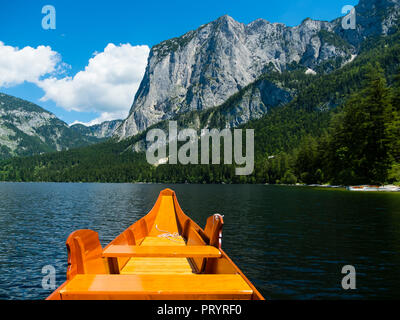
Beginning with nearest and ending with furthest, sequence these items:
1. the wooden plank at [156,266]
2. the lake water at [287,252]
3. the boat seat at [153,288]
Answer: the boat seat at [153,288]
the wooden plank at [156,266]
the lake water at [287,252]

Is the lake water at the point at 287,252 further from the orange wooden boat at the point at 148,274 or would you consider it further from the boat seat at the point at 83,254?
the boat seat at the point at 83,254

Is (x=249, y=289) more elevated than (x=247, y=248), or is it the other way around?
(x=249, y=289)

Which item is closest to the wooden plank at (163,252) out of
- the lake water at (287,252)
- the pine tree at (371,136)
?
the lake water at (287,252)

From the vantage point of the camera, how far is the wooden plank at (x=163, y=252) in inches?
282

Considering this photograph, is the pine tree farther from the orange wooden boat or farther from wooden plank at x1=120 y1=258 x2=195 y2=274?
the orange wooden boat

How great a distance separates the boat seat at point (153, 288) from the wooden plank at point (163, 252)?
6.31 feet

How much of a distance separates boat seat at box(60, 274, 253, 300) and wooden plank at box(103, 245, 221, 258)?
1923mm

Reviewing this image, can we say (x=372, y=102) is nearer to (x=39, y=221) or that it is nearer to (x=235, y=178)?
(x=39, y=221)

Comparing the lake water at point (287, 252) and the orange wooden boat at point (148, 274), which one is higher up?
the orange wooden boat at point (148, 274)

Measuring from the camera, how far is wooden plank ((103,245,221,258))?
7.16 meters

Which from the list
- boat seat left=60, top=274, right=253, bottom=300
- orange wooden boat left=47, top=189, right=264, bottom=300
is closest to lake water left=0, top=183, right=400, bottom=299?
orange wooden boat left=47, top=189, right=264, bottom=300
